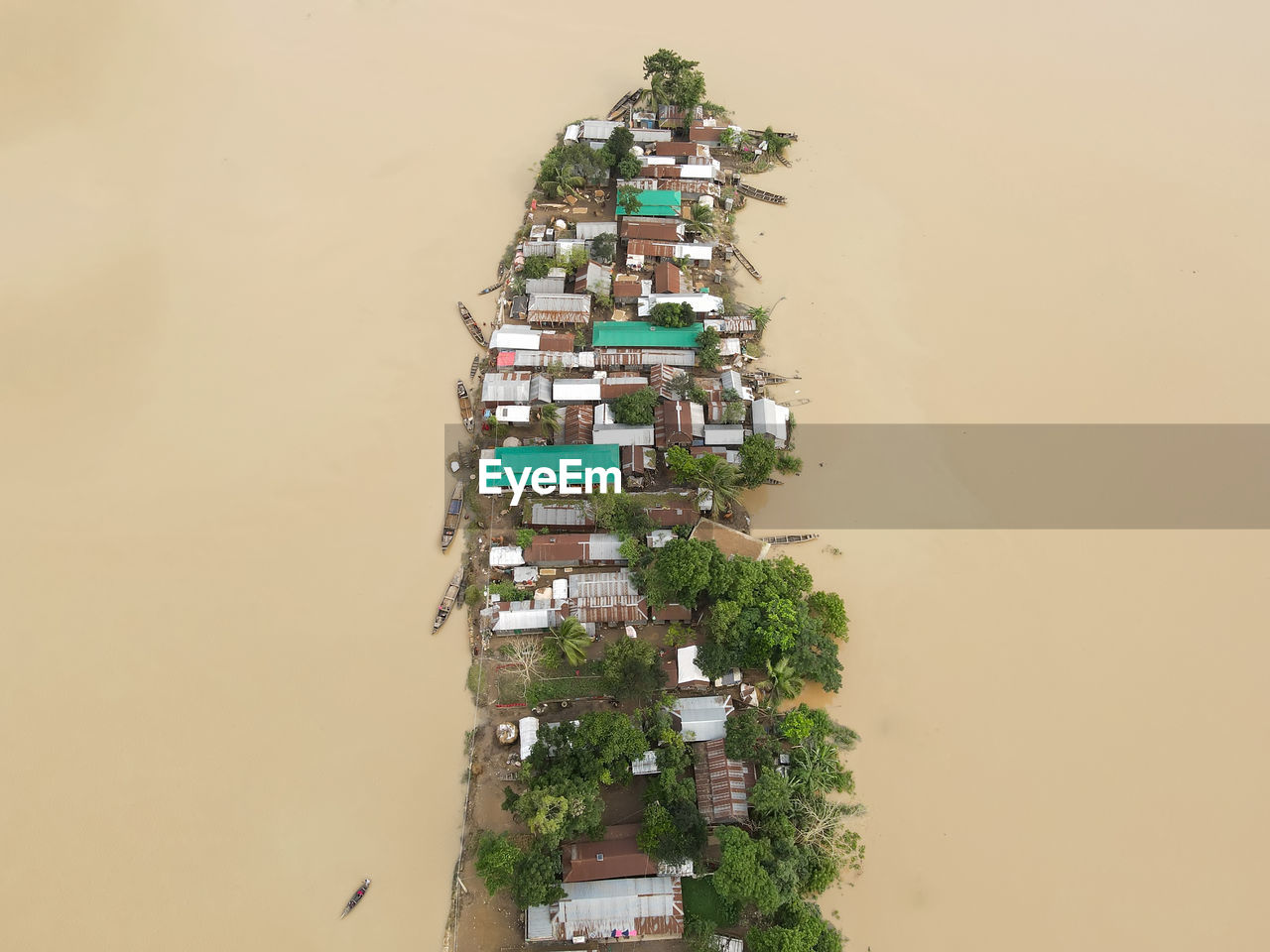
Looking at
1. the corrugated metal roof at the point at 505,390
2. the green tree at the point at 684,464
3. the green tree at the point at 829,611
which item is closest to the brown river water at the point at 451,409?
the green tree at the point at 829,611

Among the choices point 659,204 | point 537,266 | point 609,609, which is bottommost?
point 609,609

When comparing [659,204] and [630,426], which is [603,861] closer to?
[630,426]

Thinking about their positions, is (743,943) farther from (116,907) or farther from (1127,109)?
(1127,109)

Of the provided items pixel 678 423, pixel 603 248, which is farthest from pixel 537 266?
pixel 678 423

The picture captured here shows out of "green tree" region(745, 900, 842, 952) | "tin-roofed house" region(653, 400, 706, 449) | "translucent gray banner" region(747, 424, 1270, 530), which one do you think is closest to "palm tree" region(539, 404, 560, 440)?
"tin-roofed house" region(653, 400, 706, 449)

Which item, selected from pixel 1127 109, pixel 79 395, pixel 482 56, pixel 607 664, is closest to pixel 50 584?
pixel 79 395

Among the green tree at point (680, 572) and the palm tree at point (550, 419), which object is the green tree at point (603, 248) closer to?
the palm tree at point (550, 419)
